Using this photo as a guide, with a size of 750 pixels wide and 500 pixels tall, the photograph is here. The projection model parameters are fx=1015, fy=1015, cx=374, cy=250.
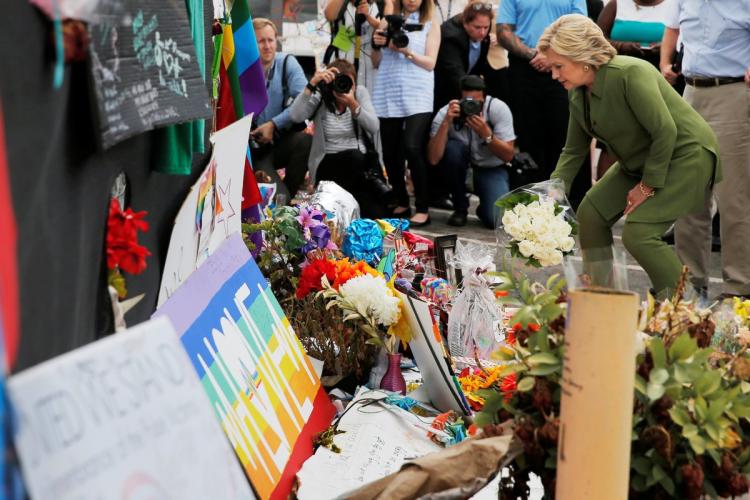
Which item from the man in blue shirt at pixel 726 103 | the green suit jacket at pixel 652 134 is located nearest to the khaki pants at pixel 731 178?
the man in blue shirt at pixel 726 103

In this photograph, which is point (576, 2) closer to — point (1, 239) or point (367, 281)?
point (367, 281)

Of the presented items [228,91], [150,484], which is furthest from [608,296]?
[228,91]

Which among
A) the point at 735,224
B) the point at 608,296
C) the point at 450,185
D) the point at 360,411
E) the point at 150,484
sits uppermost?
the point at 608,296

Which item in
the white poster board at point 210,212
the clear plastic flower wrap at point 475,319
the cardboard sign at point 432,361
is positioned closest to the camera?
the white poster board at point 210,212

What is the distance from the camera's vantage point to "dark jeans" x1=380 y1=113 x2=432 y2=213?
Result: 7297mm

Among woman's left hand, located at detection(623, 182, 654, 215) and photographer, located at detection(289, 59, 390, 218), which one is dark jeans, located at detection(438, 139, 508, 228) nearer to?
photographer, located at detection(289, 59, 390, 218)

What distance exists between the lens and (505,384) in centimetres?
216

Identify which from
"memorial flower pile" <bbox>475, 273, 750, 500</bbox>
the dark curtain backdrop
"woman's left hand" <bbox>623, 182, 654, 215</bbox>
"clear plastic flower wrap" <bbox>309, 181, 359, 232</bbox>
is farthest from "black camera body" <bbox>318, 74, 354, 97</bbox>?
"memorial flower pile" <bbox>475, 273, 750, 500</bbox>

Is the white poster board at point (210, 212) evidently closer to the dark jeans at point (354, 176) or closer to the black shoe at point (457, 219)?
the dark jeans at point (354, 176)

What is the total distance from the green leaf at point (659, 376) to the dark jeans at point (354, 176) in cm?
507

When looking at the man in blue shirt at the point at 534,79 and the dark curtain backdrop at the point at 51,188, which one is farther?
the man in blue shirt at the point at 534,79

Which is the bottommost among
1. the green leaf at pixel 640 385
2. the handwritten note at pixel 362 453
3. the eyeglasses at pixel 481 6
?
the handwritten note at pixel 362 453

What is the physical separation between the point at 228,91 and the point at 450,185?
4272 mm

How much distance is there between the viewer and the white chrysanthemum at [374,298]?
2680mm
